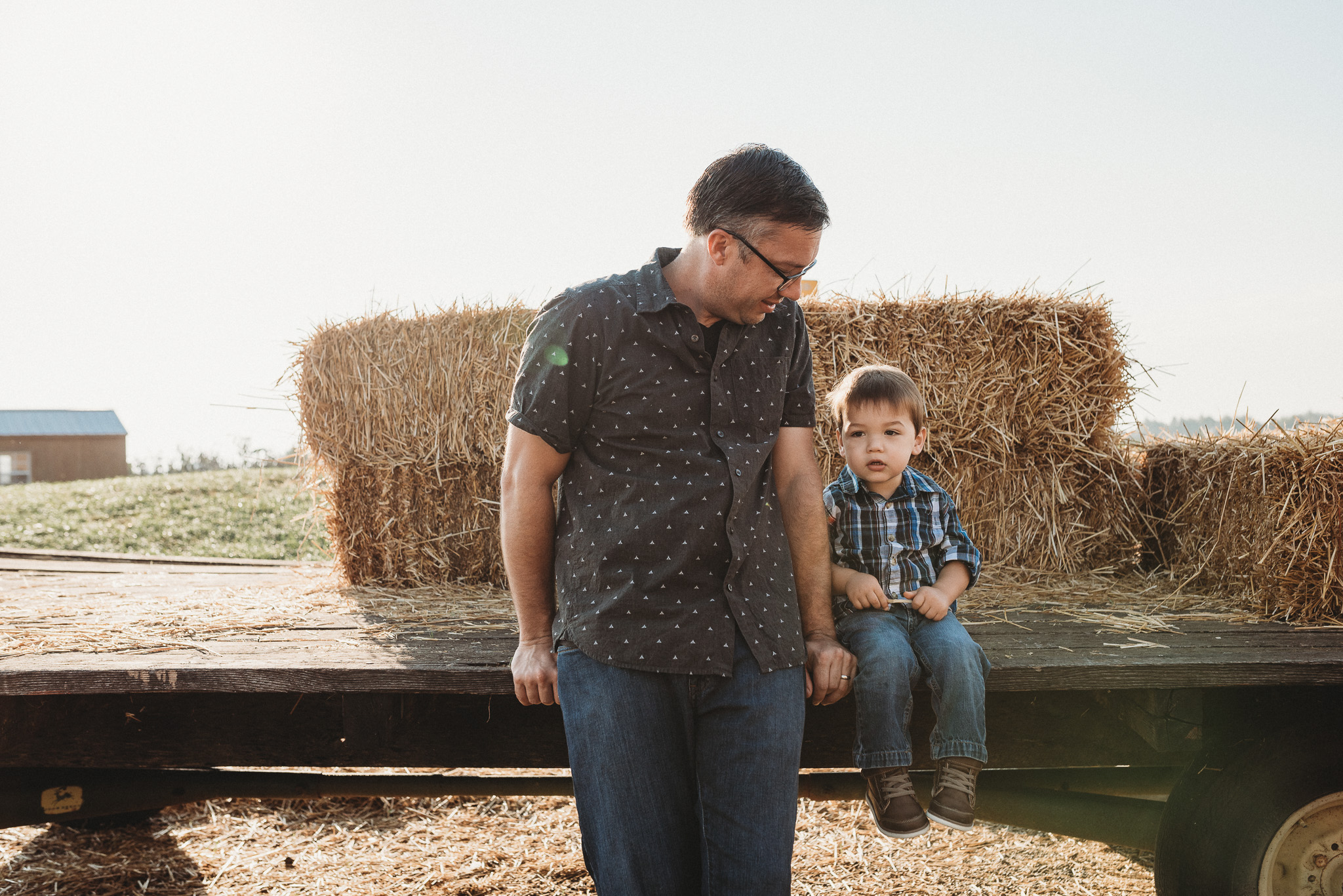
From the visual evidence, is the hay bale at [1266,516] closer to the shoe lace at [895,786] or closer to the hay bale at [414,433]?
the shoe lace at [895,786]

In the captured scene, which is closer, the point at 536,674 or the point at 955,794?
the point at 536,674

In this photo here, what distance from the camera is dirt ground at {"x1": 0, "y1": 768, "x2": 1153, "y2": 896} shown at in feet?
9.62

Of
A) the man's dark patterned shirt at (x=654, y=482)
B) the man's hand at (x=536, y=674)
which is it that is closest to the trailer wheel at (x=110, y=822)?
the man's hand at (x=536, y=674)

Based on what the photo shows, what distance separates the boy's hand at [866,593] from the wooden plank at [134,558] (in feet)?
11.4

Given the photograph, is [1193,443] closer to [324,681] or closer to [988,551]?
[988,551]

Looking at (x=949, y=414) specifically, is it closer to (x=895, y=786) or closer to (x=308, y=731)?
(x=895, y=786)

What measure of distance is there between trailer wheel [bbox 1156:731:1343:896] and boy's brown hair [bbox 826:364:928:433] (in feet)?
3.87

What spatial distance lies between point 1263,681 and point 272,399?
405cm

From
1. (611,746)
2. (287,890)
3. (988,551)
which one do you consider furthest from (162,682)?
(988,551)

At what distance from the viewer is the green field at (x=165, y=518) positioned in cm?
1098

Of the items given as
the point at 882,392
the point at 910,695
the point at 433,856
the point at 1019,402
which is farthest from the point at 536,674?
the point at 1019,402

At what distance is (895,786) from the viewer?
Answer: 6.05 ft

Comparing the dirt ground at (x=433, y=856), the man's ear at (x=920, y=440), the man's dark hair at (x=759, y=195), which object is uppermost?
the man's dark hair at (x=759, y=195)

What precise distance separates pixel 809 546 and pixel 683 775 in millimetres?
578
